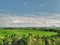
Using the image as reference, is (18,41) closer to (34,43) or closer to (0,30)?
(34,43)

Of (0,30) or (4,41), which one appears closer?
(4,41)

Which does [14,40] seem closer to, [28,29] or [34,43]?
[34,43]

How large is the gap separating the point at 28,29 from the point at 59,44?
15638 mm

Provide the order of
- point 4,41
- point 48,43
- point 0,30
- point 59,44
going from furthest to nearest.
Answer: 1. point 0,30
2. point 4,41
3. point 48,43
4. point 59,44

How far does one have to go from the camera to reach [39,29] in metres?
28.9

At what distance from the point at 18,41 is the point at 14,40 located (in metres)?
0.57

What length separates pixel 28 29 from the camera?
29.2 meters

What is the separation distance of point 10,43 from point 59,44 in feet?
10.9

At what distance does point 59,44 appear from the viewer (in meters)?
13.7

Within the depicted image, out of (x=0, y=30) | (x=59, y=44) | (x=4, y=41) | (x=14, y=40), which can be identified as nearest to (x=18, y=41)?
(x=14, y=40)

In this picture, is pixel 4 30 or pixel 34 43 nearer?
pixel 34 43

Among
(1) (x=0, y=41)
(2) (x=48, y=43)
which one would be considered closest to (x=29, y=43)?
(2) (x=48, y=43)

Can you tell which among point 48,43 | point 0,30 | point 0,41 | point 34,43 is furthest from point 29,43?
point 0,30

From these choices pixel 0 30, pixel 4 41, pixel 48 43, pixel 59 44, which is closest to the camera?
pixel 59 44
